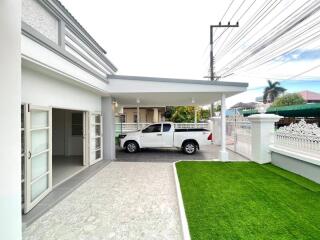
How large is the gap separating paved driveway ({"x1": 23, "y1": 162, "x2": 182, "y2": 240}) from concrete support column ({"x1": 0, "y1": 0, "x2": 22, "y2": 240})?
4.03 feet

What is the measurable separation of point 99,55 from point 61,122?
4.76 meters

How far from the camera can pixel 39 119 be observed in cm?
512

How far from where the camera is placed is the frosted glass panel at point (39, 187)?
4855mm

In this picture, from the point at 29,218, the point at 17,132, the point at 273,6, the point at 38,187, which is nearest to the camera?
the point at 17,132

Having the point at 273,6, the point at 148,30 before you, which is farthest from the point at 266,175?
the point at 148,30

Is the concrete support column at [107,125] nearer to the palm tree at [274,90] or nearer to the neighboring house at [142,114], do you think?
the neighboring house at [142,114]

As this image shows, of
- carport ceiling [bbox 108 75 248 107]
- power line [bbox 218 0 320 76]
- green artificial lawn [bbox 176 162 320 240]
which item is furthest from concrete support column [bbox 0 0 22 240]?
power line [bbox 218 0 320 76]

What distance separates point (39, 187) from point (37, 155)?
770 millimetres

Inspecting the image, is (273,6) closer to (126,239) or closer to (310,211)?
(310,211)

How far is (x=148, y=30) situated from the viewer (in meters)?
14.2

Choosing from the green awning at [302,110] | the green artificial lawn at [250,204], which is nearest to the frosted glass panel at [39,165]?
the green artificial lawn at [250,204]

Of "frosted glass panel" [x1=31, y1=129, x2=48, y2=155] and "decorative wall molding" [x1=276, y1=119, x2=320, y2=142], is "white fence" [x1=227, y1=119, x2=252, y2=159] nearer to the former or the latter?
"decorative wall molding" [x1=276, y1=119, x2=320, y2=142]

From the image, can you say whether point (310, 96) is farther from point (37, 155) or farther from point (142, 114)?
point (37, 155)

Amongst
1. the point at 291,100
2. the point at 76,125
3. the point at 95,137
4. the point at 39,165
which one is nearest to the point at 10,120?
the point at 39,165
